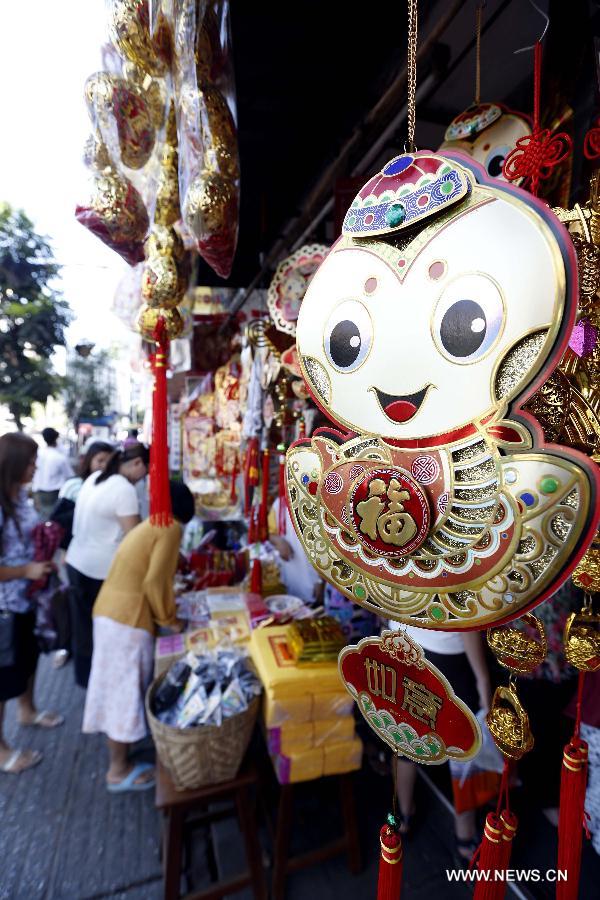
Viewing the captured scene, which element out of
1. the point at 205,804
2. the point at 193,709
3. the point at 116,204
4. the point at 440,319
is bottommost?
the point at 205,804

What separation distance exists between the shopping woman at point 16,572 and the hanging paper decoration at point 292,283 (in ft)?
4.69

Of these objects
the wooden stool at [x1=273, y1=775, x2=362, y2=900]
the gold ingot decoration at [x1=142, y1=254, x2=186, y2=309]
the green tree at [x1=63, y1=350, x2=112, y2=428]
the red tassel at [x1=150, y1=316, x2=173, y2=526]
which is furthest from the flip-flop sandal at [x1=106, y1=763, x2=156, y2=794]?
the green tree at [x1=63, y1=350, x2=112, y2=428]

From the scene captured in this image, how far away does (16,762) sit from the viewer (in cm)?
221

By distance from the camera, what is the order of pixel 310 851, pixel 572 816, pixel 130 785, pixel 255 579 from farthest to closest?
pixel 255 579, pixel 130 785, pixel 310 851, pixel 572 816

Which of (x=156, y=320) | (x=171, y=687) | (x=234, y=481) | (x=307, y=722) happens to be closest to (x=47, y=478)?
(x=234, y=481)

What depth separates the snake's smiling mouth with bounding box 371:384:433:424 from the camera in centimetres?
52

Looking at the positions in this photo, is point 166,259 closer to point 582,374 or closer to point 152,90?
point 152,90

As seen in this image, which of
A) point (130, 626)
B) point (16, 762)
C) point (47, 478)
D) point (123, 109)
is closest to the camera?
point (123, 109)

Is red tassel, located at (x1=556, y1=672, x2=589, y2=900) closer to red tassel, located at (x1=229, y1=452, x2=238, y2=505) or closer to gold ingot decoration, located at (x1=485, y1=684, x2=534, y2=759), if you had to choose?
gold ingot decoration, located at (x1=485, y1=684, x2=534, y2=759)

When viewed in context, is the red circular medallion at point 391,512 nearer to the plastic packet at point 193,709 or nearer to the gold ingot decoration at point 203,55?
the gold ingot decoration at point 203,55

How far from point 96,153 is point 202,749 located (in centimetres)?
179

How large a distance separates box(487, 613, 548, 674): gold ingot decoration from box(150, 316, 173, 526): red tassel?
1.13 meters

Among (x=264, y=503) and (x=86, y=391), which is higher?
(x=86, y=391)

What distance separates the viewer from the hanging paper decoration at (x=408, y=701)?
541 millimetres
